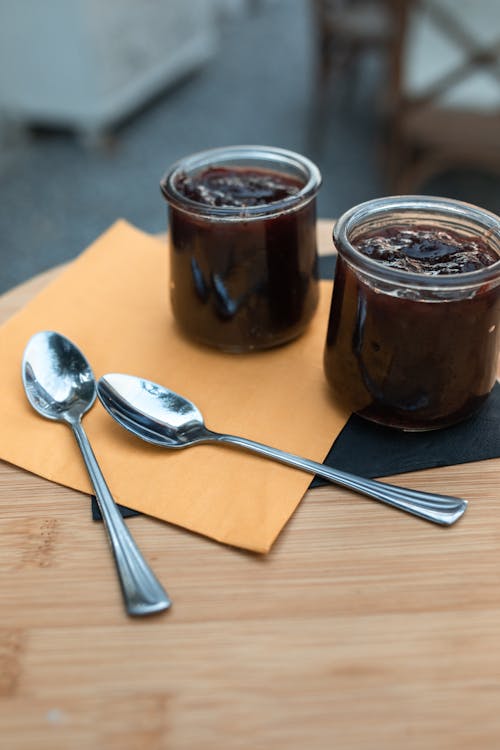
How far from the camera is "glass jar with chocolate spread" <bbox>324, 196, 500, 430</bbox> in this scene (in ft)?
2.03

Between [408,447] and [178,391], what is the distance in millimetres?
242

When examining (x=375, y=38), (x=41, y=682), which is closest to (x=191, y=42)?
(x=375, y=38)

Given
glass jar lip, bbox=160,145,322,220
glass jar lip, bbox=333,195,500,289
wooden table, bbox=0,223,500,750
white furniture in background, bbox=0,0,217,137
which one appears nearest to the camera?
wooden table, bbox=0,223,500,750

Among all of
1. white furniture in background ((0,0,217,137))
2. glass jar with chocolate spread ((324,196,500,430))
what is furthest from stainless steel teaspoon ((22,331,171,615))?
white furniture in background ((0,0,217,137))

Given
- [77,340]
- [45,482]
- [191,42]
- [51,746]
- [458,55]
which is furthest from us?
[191,42]

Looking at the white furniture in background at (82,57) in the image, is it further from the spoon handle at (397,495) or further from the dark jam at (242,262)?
the spoon handle at (397,495)

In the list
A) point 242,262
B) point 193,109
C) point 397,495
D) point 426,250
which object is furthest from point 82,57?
point 397,495

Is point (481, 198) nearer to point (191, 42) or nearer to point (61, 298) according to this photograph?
point (191, 42)

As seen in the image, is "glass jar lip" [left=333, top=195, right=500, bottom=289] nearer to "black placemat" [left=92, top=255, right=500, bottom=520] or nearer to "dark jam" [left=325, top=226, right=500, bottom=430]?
"dark jam" [left=325, top=226, right=500, bottom=430]

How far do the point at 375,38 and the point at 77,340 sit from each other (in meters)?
2.16

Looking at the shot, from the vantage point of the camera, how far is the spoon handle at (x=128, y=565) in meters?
0.53

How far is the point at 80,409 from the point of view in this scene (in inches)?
28.2

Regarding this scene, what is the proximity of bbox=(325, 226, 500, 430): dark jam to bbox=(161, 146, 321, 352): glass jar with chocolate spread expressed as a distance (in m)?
0.09

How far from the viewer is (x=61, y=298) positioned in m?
0.89
